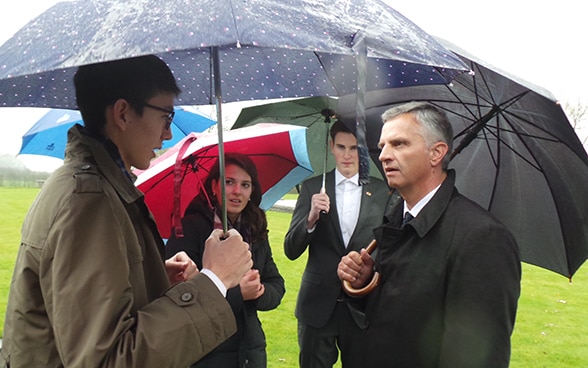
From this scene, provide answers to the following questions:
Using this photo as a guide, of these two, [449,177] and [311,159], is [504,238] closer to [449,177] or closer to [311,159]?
[449,177]

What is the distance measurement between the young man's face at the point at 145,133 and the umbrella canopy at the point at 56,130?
280 cm

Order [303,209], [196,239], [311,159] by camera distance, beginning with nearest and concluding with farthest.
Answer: [196,239] → [303,209] → [311,159]

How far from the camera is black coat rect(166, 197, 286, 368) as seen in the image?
3338 mm

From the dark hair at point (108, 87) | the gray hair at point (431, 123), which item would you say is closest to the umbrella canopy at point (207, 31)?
the dark hair at point (108, 87)

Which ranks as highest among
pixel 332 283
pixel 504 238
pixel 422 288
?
pixel 504 238

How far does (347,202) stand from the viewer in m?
4.29

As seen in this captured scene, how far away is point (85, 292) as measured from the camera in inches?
56.9

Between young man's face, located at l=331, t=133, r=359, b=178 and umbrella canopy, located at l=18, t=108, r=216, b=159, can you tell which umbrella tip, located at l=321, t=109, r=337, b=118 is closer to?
young man's face, located at l=331, t=133, r=359, b=178

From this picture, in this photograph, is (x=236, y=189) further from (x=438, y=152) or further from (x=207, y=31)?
(x=207, y=31)

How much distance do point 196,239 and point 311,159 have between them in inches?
73.3

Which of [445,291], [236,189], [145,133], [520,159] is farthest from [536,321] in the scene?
[145,133]

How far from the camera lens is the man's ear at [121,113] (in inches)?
71.7

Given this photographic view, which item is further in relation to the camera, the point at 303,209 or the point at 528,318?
the point at 528,318

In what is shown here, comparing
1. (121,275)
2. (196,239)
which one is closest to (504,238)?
(121,275)
